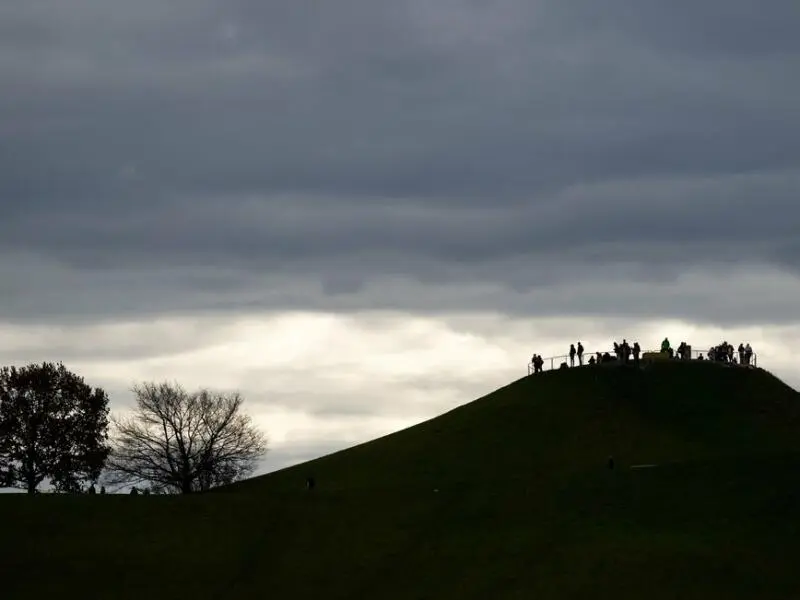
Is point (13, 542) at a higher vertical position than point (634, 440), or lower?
lower

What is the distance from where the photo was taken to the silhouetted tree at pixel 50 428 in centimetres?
12150

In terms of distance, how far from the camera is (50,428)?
122562mm

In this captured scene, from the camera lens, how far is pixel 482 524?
88.0 metres

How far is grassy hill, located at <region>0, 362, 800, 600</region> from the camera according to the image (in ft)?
260

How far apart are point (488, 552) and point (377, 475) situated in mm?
22813

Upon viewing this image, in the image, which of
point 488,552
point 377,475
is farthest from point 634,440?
point 488,552

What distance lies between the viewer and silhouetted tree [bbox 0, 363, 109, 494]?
122 metres

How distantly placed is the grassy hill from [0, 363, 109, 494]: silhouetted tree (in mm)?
18570

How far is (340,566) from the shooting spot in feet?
271

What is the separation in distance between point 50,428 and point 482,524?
47338mm

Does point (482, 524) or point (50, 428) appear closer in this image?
point (482, 524)

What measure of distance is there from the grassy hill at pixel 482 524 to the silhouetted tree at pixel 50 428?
1857 cm

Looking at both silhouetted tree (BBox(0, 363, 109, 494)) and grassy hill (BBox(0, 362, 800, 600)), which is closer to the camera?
grassy hill (BBox(0, 362, 800, 600))

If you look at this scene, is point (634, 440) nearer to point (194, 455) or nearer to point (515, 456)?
point (515, 456)
